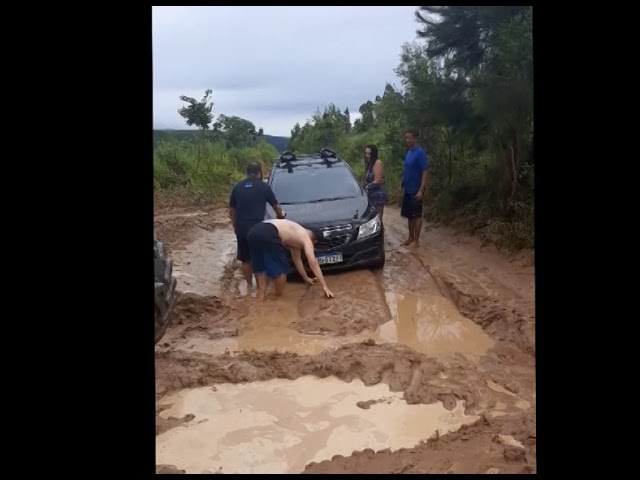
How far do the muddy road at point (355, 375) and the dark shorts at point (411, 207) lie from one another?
1.12 meters

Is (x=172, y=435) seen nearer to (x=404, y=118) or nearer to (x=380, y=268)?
(x=380, y=268)

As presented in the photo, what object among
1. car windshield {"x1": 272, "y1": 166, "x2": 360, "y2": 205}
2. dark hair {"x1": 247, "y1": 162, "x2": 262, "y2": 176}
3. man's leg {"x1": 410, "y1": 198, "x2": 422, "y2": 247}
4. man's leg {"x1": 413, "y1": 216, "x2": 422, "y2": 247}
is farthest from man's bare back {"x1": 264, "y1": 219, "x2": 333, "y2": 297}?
man's leg {"x1": 413, "y1": 216, "x2": 422, "y2": 247}

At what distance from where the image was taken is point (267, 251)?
6.41 m

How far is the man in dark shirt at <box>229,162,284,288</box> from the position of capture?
21.7ft

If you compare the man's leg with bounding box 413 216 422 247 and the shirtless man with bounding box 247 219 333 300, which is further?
the man's leg with bounding box 413 216 422 247

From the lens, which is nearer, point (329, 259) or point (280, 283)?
point (280, 283)

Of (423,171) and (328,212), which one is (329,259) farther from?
(423,171)

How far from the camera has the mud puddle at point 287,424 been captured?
3738 millimetres

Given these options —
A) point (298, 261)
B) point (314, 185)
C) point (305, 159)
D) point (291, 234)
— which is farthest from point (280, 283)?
point (305, 159)

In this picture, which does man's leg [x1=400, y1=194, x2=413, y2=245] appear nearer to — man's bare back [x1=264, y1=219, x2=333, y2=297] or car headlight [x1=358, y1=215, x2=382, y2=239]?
car headlight [x1=358, y1=215, x2=382, y2=239]

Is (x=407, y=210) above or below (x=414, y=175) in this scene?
below

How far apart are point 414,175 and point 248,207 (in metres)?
2.66

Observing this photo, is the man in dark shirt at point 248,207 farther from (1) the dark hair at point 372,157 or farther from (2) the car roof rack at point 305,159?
(1) the dark hair at point 372,157

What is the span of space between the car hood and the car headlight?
0.09 m
